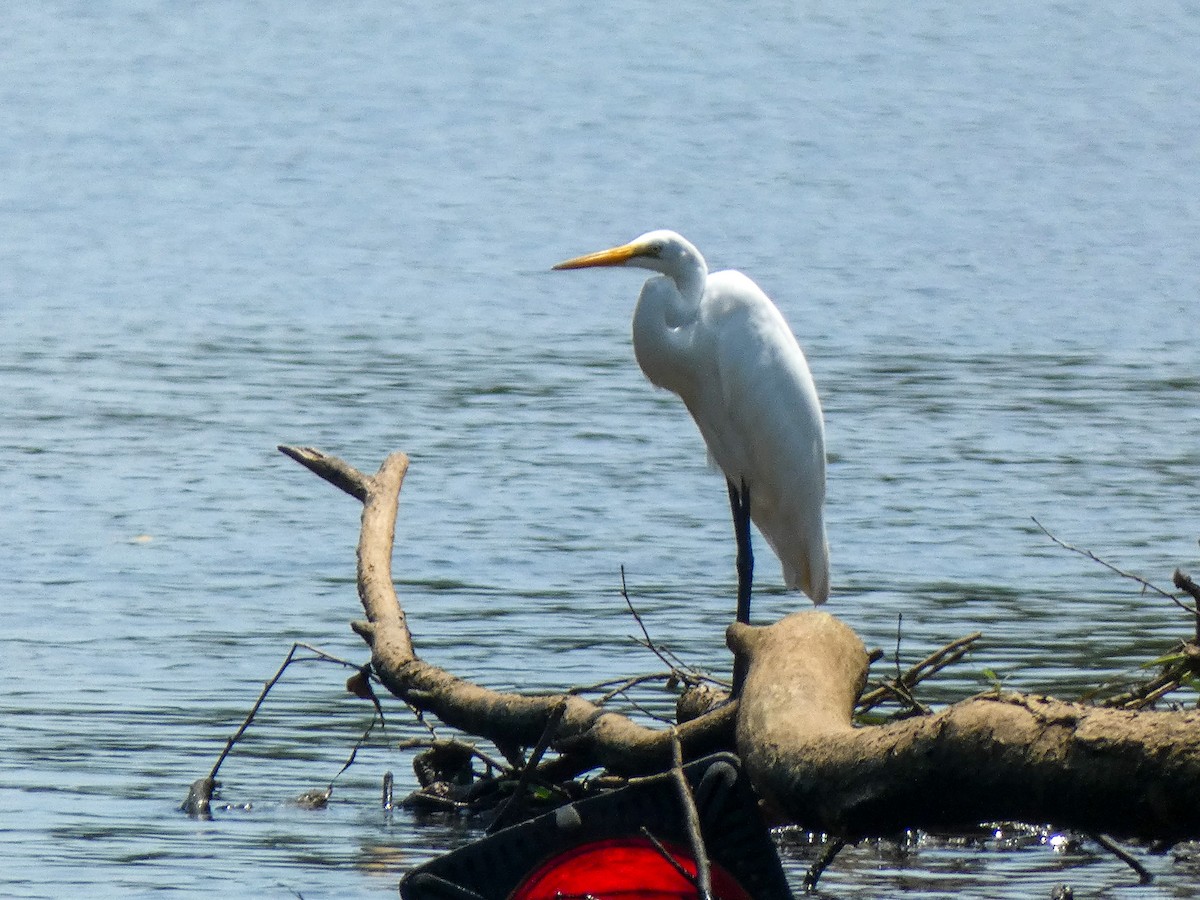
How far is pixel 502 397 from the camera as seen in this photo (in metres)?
13.0

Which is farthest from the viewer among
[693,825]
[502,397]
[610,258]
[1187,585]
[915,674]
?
[502,397]

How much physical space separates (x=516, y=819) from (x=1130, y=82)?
87.7 ft

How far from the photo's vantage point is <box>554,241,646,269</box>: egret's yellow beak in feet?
21.5

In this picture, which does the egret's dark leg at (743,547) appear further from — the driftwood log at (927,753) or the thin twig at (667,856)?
the thin twig at (667,856)

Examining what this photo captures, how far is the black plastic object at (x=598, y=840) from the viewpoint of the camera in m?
4.37

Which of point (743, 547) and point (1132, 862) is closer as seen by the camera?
point (1132, 862)

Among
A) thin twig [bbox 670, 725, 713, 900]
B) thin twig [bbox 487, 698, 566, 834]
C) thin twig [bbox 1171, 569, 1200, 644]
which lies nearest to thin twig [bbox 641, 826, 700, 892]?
thin twig [bbox 670, 725, 713, 900]

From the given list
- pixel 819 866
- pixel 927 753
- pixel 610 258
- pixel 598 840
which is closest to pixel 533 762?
pixel 819 866

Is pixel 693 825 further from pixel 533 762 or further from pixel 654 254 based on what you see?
pixel 654 254

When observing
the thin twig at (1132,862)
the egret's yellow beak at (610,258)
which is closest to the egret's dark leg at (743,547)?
the egret's yellow beak at (610,258)

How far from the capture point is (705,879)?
391 cm

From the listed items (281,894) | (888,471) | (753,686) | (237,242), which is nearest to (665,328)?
(281,894)

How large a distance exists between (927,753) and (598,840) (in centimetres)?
98

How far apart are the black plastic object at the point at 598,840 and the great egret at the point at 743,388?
2.31 metres
